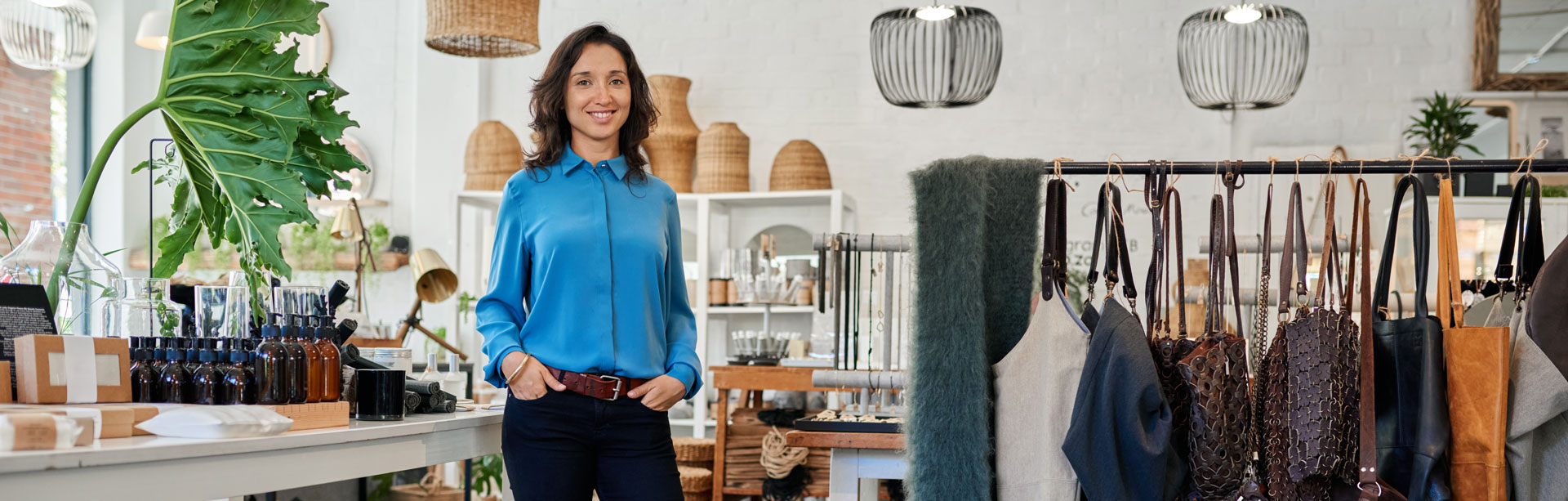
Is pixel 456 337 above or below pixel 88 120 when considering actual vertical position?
below

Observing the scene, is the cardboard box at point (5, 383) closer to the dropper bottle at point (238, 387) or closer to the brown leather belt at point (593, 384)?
the dropper bottle at point (238, 387)

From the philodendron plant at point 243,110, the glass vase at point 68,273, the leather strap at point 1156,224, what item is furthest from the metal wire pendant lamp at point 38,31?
the leather strap at point 1156,224

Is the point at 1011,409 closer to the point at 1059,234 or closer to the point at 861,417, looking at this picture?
the point at 1059,234

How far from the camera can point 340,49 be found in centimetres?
665

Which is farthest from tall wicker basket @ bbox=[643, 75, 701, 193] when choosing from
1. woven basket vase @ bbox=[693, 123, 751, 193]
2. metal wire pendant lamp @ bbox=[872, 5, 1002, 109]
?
metal wire pendant lamp @ bbox=[872, 5, 1002, 109]

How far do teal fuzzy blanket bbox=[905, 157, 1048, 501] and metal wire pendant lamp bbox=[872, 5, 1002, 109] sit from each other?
123 inches

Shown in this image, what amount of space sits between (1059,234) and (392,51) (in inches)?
220

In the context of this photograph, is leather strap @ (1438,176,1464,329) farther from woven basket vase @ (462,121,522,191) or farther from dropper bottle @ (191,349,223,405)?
woven basket vase @ (462,121,522,191)

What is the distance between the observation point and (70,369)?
1.63 meters

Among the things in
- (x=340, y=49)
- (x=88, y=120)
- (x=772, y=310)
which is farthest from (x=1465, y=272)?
(x=88, y=120)

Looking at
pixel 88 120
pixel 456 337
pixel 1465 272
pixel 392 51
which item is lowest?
pixel 456 337

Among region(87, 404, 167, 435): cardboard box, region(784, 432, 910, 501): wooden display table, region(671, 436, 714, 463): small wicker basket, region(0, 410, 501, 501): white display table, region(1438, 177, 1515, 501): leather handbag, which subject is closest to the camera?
region(0, 410, 501, 501): white display table

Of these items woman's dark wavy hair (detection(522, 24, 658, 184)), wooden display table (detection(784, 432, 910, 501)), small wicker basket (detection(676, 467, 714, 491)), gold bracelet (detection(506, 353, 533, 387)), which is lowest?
small wicker basket (detection(676, 467, 714, 491))

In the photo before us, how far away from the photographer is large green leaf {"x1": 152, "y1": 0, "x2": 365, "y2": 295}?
1970mm
